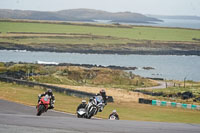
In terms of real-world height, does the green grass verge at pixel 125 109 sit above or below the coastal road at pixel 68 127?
below

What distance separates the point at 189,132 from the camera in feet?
72.1

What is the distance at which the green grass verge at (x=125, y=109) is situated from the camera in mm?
35625

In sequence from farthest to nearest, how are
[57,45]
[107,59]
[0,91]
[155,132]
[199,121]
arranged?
[57,45]
[107,59]
[0,91]
[199,121]
[155,132]

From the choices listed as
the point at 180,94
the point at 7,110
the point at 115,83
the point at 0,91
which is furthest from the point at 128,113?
the point at 115,83

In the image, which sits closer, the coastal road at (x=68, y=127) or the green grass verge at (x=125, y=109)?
the coastal road at (x=68, y=127)

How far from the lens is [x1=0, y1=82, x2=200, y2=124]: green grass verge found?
35.6 metres

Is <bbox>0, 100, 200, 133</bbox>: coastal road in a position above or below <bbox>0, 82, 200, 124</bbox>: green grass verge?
above

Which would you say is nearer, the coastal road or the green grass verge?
the coastal road

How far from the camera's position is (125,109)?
40.2 metres

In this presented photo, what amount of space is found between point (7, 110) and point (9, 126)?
1206cm

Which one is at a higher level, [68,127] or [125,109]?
[68,127]

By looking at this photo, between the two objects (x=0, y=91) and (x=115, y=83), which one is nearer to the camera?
(x=0, y=91)

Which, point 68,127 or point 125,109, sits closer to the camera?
point 68,127

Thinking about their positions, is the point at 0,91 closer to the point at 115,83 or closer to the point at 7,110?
the point at 7,110
